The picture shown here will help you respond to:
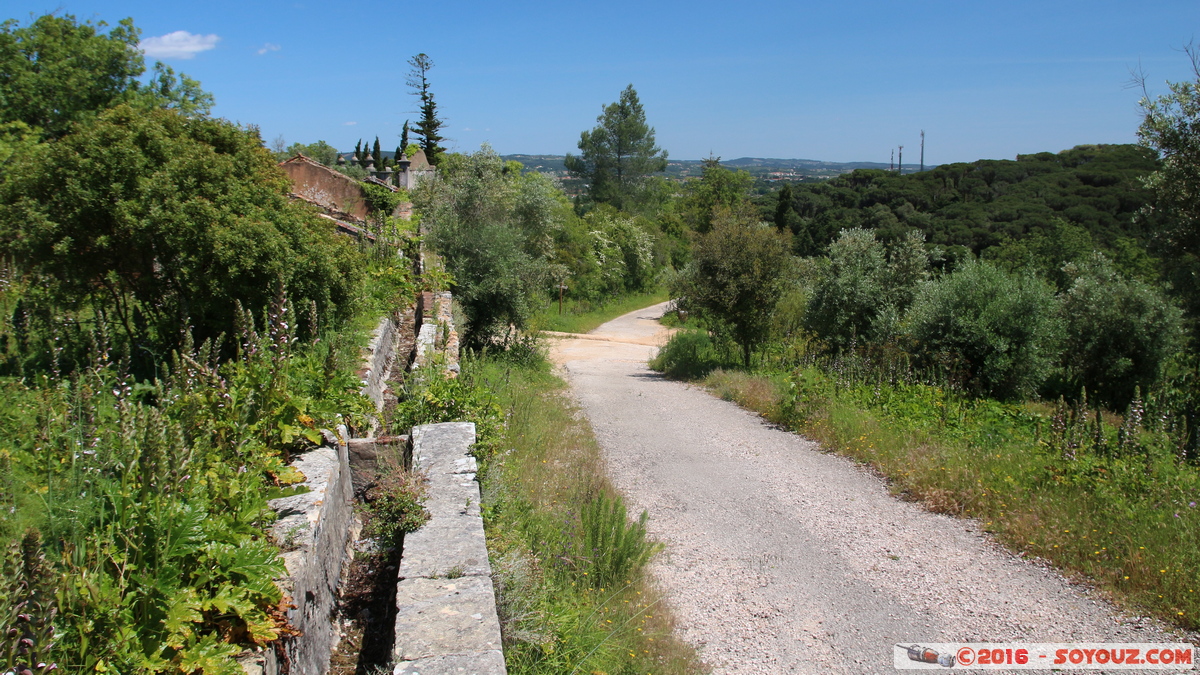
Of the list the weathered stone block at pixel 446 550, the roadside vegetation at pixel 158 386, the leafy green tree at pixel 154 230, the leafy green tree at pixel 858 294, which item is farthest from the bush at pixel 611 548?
the leafy green tree at pixel 858 294

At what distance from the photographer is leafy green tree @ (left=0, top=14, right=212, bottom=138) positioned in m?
23.6

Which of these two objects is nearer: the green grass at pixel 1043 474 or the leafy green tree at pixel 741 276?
the green grass at pixel 1043 474

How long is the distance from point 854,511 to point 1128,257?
46.4 metres

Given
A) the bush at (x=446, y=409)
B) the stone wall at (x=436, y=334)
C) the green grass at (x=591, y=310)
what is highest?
the stone wall at (x=436, y=334)

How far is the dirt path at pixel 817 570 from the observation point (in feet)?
15.5

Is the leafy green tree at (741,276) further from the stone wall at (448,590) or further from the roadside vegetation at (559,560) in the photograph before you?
the stone wall at (448,590)

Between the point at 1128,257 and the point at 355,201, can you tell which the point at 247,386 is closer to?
the point at 355,201

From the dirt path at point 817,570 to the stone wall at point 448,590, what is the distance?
2020 mm

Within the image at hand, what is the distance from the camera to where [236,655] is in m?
2.39

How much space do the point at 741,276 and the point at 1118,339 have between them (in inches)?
507

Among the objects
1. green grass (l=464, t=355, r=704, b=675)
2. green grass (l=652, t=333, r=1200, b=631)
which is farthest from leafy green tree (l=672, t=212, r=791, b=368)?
green grass (l=464, t=355, r=704, b=675)

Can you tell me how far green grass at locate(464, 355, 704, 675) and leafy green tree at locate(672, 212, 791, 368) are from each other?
36.0 ft

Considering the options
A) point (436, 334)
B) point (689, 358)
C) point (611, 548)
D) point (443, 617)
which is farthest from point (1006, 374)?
point (443, 617)

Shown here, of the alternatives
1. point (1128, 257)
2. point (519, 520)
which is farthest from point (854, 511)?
point (1128, 257)
